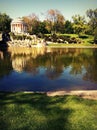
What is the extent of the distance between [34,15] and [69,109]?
403 feet

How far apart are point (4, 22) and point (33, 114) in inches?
5246

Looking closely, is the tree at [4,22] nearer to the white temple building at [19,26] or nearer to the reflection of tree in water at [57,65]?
the white temple building at [19,26]

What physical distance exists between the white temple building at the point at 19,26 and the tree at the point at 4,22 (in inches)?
120

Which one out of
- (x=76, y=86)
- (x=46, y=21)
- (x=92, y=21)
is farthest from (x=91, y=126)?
(x=46, y=21)

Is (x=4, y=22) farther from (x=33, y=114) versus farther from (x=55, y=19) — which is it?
(x=33, y=114)

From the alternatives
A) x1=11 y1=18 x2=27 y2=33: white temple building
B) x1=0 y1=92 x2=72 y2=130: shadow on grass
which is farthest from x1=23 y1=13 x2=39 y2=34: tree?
x1=0 y1=92 x2=72 y2=130: shadow on grass

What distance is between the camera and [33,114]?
44.0 feet

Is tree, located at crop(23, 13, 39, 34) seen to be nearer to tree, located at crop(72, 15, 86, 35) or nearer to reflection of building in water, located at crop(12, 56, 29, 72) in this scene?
tree, located at crop(72, 15, 86, 35)

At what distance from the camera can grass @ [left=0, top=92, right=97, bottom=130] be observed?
12.0 metres

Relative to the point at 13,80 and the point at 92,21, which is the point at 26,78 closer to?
the point at 13,80

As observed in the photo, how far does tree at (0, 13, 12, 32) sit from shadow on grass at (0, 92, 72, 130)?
128m

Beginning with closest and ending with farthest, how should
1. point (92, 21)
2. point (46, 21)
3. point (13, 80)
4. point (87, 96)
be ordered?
point (87, 96), point (13, 80), point (92, 21), point (46, 21)

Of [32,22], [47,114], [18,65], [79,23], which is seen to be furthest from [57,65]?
[32,22]

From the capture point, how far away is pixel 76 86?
88.3ft
